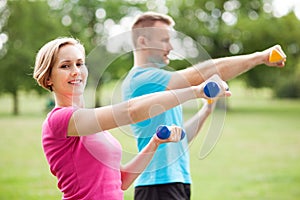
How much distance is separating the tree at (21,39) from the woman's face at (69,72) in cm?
1764

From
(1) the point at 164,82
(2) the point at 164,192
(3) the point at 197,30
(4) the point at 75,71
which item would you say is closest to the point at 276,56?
(1) the point at 164,82

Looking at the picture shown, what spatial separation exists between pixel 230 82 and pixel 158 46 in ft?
66.6

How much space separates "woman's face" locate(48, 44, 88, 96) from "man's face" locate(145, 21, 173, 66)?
453mm

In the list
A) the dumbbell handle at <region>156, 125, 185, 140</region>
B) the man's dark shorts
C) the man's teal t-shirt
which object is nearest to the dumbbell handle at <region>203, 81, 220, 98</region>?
the dumbbell handle at <region>156, 125, 185, 140</region>

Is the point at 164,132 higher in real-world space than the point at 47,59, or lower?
lower

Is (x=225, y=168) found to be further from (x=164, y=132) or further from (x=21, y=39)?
(x=21, y=39)

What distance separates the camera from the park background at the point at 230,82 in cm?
582

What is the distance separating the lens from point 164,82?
1.76 metres

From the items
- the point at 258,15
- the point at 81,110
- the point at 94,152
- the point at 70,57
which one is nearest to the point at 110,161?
the point at 94,152

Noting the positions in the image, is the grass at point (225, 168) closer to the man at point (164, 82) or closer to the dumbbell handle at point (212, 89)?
the man at point (164, 82)

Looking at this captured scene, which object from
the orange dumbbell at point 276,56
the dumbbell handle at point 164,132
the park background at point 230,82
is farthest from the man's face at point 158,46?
the park background at point 230,82

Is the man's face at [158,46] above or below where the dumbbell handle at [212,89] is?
above

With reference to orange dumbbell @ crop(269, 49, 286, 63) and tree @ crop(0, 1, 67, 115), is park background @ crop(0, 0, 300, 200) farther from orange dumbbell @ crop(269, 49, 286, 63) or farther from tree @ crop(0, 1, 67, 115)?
orange dumbbell @ crop(269, 49, 286, 63)

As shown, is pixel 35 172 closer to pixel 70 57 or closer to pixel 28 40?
pixel 70 57
